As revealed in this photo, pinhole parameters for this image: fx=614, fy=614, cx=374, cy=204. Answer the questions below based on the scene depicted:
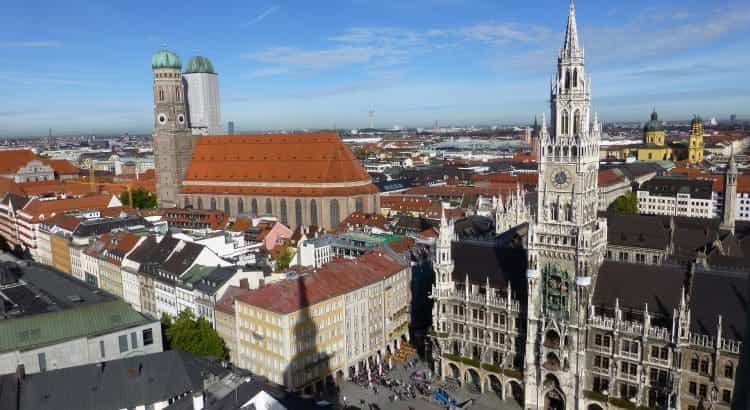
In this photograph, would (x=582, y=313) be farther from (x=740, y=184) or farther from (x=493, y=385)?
(x=740, y=184)

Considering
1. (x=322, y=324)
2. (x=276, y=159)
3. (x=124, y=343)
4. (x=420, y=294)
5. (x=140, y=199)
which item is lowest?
(x=420, y=294)

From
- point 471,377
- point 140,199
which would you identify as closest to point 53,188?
point 140,199

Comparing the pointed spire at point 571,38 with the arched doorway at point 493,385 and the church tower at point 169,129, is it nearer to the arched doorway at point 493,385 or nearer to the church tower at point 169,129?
the arched doorway at point 493,385

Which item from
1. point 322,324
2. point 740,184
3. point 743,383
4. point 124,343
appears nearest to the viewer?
point 743,383

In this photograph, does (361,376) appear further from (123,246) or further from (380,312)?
(123,246)

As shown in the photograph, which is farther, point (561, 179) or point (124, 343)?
point (561, 179)
